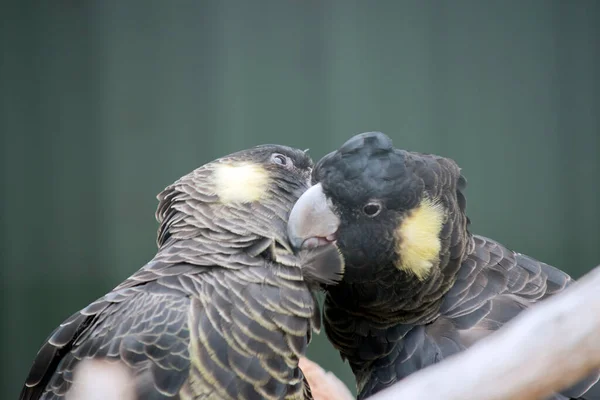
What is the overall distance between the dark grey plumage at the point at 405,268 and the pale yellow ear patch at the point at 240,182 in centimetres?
14

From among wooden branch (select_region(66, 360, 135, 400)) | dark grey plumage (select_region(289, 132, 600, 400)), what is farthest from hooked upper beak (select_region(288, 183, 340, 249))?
wooden branch (select_region(66, 360, 135, 400))

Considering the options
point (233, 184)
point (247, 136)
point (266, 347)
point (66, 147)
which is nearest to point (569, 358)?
point (266, 347)

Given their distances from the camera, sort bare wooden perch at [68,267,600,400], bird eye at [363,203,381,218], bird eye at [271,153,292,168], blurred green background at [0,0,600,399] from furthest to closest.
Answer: blurred green background at [0,0,600,399] → bird eye at [271,153,292,168] → bird eye at [363,203,381,218] → bare wooden perch at [68,267,600,400]

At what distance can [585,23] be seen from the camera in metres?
3.31

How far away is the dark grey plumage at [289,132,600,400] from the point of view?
1494 millimetres

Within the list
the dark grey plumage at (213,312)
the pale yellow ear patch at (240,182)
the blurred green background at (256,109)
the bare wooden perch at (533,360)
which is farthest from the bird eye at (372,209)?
the blurred green background at (256,109)

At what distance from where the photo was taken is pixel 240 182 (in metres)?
1.62

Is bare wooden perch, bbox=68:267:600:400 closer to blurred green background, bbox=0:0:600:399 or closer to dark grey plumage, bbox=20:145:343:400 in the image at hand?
dark grey plumage, bbox=20:145:343:400

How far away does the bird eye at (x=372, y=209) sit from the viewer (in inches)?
58.7

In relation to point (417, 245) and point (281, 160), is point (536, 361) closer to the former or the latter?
point (417, 245)

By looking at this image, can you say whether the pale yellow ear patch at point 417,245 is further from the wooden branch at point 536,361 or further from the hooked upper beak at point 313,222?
the wooden branch at point 536,361

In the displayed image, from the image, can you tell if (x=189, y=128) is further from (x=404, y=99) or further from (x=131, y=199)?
(x=404, y=99)

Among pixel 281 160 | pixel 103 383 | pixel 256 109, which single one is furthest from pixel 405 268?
pixel 256 109

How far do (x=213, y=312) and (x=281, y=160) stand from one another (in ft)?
1.80
